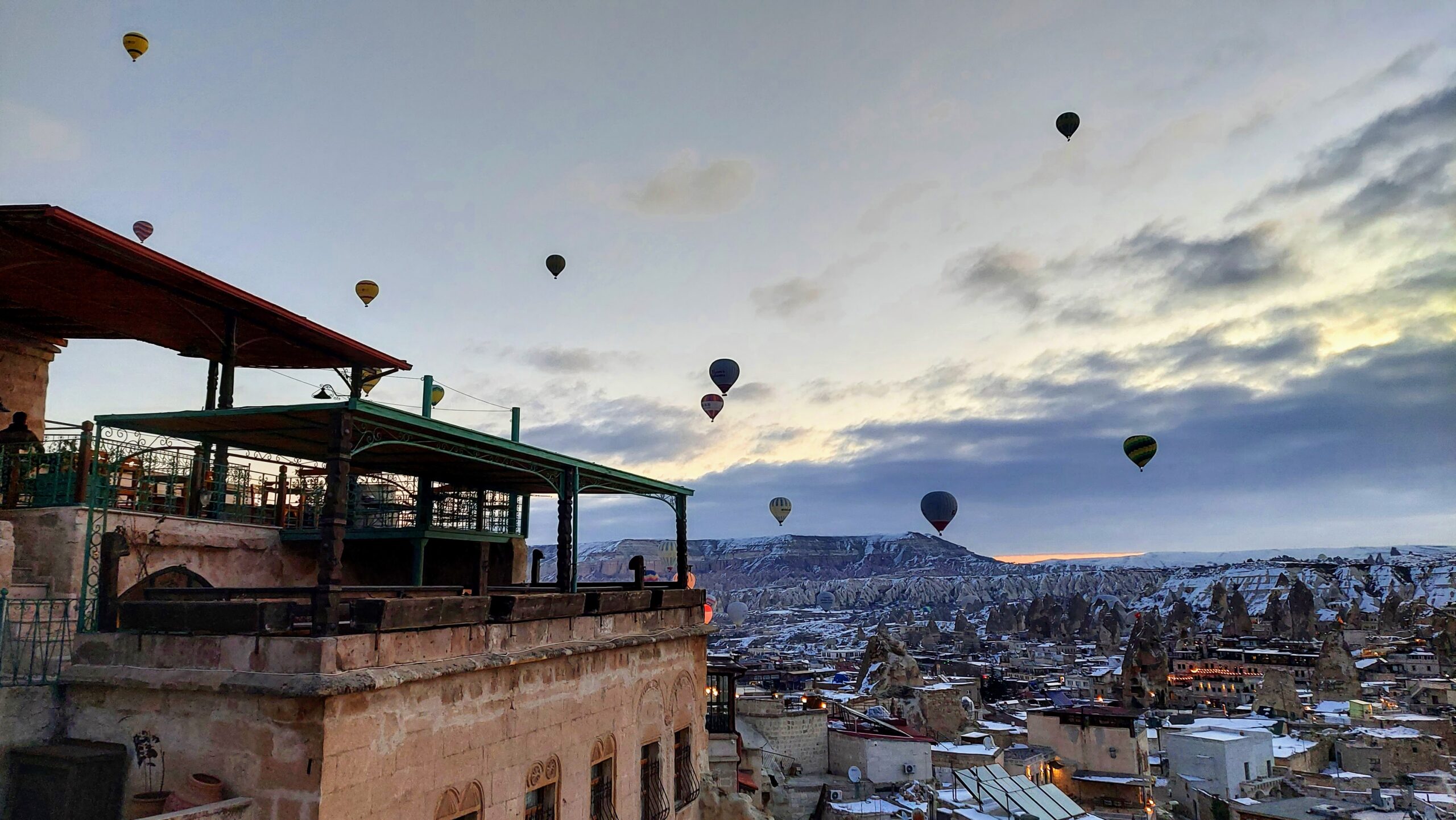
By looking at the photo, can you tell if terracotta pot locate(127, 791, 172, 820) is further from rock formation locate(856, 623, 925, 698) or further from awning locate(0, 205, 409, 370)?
rock formation locate(856, 623, 925, 698)

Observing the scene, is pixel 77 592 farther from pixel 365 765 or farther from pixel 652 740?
Result: pixel 652 740

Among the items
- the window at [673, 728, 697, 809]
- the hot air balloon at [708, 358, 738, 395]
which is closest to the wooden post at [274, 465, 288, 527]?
the window at [673, 728, 697, 809]

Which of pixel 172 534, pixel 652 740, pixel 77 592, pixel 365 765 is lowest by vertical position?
pixel 652 740

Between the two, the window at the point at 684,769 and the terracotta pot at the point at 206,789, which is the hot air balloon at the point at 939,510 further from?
the terracotta pot at the point at 206,789

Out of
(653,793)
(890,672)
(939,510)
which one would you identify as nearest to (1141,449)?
(939,510)

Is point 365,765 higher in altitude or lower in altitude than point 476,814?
higher

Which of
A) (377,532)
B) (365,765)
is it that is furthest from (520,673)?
(377,532)
